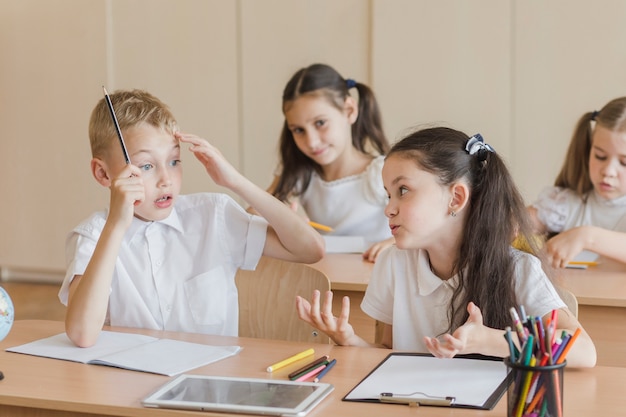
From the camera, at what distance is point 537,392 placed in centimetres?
122

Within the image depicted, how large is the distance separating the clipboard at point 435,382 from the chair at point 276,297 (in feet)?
1.57

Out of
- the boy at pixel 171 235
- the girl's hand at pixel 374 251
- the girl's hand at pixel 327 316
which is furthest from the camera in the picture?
the girl's hand at pixel 374 251

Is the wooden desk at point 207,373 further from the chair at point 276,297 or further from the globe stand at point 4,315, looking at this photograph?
the chair at point 276,297

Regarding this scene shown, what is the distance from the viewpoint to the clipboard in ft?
4.38

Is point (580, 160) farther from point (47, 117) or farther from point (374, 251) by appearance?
point (47, 117)

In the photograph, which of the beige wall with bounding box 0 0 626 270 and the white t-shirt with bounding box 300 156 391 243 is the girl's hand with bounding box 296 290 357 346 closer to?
the white t-shirt with bounding box 300 156 391 243

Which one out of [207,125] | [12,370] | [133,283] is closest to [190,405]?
[12,370]

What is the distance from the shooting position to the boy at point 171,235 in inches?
77.1

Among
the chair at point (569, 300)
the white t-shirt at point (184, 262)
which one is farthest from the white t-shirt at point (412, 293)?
the white t-shirt at point (184, 262)

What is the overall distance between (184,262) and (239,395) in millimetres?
760

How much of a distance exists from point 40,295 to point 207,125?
4.37 ft

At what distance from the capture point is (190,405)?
1.32 m

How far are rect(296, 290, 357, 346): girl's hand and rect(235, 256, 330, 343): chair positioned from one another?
297 millimetres

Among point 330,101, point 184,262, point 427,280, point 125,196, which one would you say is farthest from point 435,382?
point 330,101
